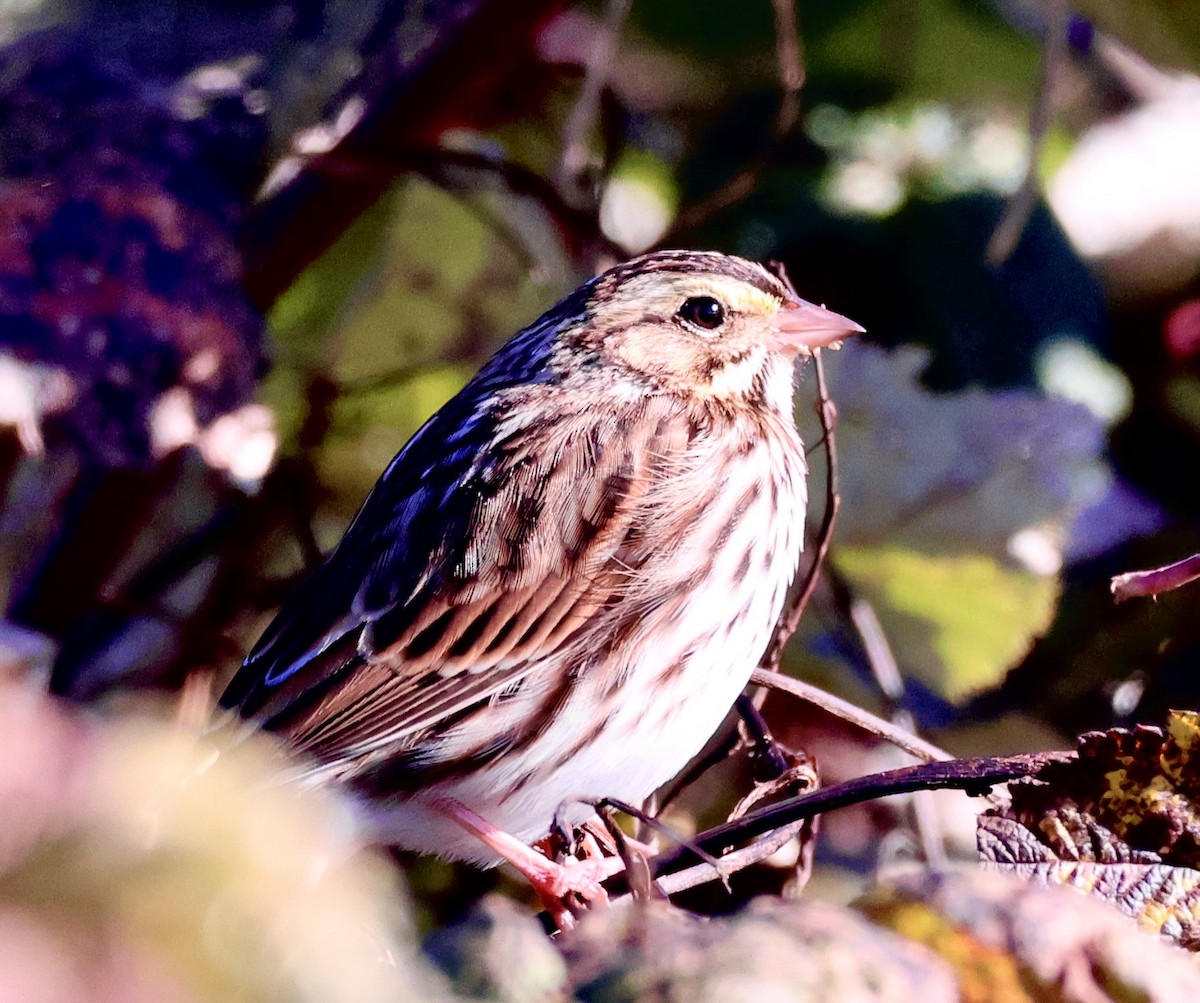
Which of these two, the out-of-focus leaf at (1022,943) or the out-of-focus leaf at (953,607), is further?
the out-of-focus leaf at (953,607)

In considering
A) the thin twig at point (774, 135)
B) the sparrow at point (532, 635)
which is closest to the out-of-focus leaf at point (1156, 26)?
the thin twig at point (774, 135)

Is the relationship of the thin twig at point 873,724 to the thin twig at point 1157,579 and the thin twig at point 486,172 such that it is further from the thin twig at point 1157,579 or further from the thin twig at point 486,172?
the thin twig at point 486,172

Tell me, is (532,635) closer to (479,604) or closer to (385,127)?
(479,604)

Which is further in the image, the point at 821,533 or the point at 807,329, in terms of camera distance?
the point at 807,329

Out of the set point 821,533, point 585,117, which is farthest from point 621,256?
point 821,533

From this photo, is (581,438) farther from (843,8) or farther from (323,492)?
(843,8)

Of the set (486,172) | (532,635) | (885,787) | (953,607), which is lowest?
(953,607)

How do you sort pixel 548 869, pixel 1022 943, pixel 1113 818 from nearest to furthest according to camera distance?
pixel 1022 943 → pixel 1113 818 → pixel 548 869
